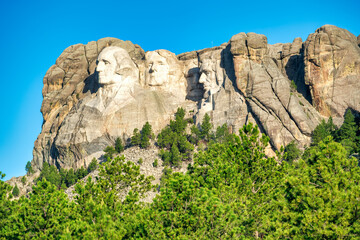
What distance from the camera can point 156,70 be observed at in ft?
298

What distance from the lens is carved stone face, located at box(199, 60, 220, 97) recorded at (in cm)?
8488

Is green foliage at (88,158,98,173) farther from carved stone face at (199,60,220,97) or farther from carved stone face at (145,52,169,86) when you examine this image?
carved stone face at (199,60,220,97)

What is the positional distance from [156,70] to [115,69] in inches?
336

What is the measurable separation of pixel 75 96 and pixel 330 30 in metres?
51.4

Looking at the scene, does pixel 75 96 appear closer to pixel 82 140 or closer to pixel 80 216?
pixel 82 140

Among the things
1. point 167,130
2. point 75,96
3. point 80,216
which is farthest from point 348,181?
point 75,96

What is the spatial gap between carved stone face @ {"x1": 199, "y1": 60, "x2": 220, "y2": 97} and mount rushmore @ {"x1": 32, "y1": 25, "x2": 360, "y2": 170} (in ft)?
0.64

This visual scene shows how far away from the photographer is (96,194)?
35281 millimetres

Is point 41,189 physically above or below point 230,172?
above

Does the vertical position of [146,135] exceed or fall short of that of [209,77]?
it falls short

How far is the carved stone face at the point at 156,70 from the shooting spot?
296 feet

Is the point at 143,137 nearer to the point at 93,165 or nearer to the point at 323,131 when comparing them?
the point at 93,165

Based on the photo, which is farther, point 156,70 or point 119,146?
point 156,70

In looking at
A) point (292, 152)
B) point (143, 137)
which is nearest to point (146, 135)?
point (143, 137)
